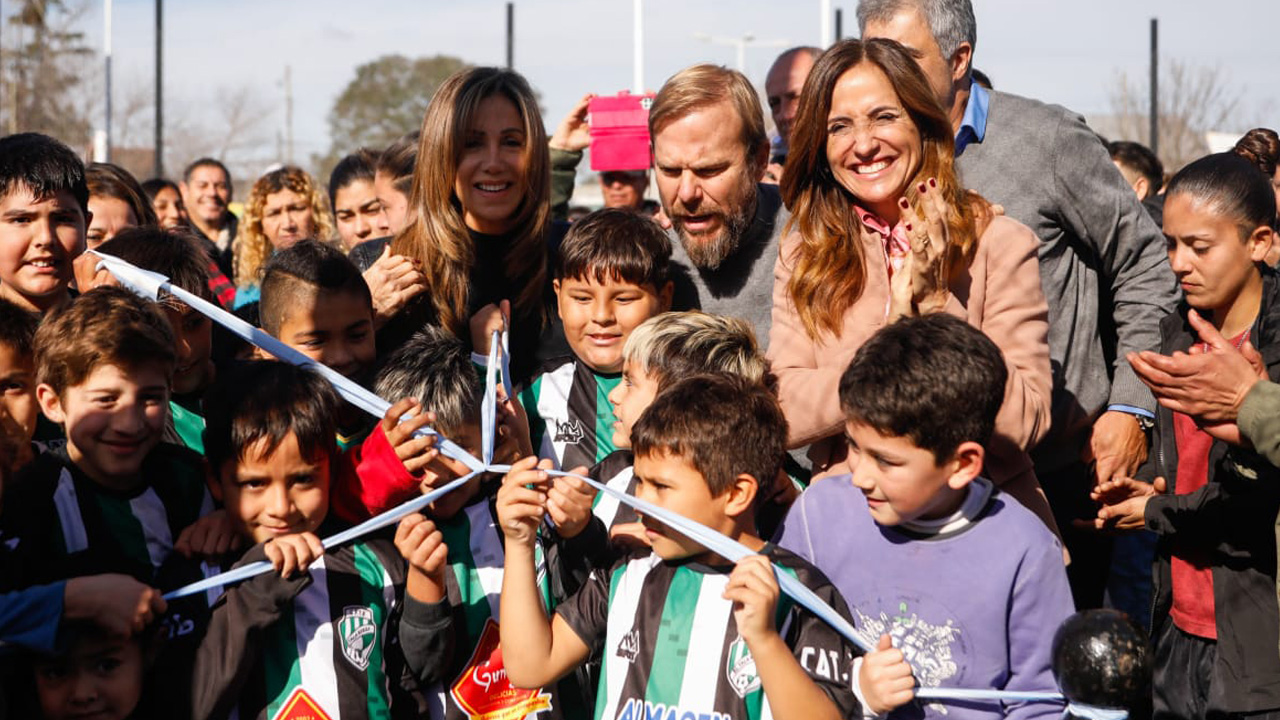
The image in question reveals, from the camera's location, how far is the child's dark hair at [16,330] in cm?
348

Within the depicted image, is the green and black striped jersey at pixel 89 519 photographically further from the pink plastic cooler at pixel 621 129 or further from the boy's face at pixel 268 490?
the pink plastic cooler at pixel 621 129

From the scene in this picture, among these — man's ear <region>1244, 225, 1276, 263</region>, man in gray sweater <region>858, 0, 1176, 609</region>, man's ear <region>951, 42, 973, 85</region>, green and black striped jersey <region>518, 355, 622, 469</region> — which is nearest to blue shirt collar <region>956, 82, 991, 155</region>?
man in gray sweater <region>858, 0, 1176, 609</region>

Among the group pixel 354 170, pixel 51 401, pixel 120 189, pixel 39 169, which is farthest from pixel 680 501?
pixel 354 170

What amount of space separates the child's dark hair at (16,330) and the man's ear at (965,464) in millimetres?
2447

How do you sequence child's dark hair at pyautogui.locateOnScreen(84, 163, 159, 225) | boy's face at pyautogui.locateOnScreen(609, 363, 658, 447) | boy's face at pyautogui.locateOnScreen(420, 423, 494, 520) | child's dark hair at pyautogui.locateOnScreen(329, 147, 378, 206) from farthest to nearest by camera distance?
child's dark hair at pyautogui.locateOnScreen(329, 147, 378, 206) → child's dark hair at pyautogui.locateOnScreen(84, 163, 159, 225) → boy's face at pyautogui.locateOnScreen(609, 363, 658, 447) → boy's face at pyautogui.locateOnScreen(420, 423, 494, 520)

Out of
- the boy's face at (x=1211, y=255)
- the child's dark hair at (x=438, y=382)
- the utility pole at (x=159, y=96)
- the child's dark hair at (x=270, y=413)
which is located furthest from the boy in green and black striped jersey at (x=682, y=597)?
the utility pole at (x=159, y=96)

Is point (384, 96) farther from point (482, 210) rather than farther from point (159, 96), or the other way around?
point (482, 210)

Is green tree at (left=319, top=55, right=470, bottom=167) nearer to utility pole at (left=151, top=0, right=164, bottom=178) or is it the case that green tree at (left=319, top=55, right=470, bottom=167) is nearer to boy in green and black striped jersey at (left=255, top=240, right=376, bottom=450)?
utility pole at (left=151, top=0, right=164, bottom=178)

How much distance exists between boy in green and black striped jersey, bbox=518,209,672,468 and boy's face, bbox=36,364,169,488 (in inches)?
48.7

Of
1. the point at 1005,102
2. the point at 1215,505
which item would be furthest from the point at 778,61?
the point at 1215,505

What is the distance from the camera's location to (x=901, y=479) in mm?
2967

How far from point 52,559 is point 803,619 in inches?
72.9

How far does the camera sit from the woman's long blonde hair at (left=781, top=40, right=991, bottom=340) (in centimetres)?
363

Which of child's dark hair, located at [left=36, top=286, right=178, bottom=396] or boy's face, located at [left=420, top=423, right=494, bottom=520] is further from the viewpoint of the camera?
boy's face, located at [left=420, top=423, right=494, bottom=520]
